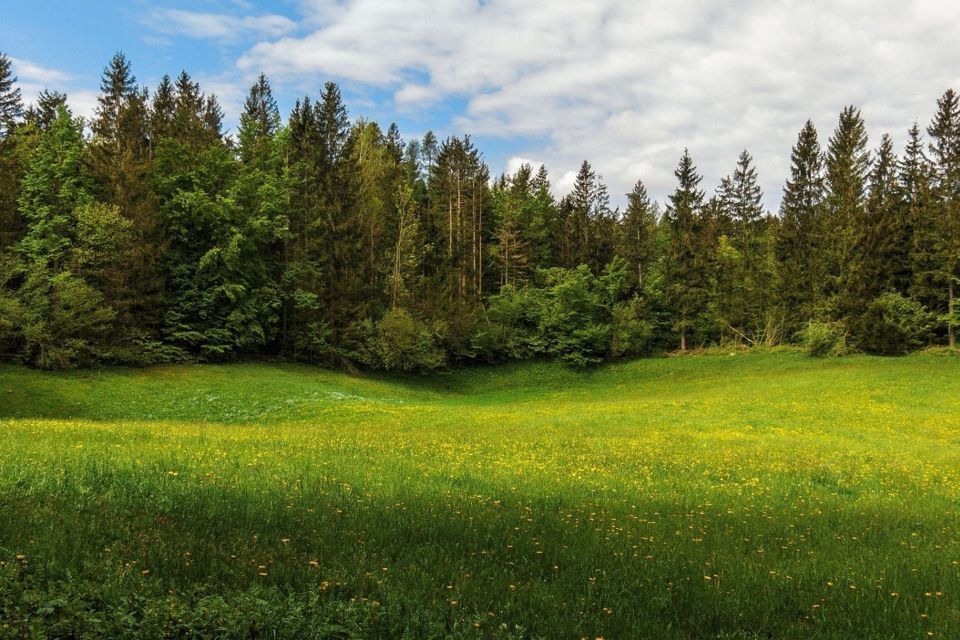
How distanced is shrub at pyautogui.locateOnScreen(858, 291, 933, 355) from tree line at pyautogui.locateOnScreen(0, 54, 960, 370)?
0.18m

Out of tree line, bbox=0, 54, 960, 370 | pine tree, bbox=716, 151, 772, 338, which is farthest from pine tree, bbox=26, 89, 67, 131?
pine tree, bbox=716, 151, 772, 338

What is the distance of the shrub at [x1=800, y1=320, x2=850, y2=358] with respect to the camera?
51.0 metres

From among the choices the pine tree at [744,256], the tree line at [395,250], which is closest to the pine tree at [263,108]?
the tree line at [395,250]

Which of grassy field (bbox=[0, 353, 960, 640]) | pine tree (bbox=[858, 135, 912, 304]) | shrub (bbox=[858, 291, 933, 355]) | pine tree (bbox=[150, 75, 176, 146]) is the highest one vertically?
pine tree (bbox=[150, 75, 176, 146])

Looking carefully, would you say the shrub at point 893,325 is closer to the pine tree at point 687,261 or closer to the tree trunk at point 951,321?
the tree trunk at point 951,321

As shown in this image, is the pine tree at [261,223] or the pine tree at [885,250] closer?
the pine tree at [261,223]

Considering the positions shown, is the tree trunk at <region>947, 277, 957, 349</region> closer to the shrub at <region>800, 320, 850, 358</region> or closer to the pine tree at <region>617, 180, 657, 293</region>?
the shrub at <region>800, 320, 850, 358</region>

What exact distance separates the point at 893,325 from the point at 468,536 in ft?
178

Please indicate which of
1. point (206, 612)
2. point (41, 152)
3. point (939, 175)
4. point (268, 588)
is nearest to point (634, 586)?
point (268, 588)

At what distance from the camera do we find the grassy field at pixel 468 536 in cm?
474

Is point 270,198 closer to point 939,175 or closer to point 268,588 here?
point 268,588

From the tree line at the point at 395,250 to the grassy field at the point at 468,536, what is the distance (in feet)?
94.8

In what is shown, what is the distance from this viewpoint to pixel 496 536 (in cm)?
768

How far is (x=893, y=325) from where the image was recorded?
49.3 meters
